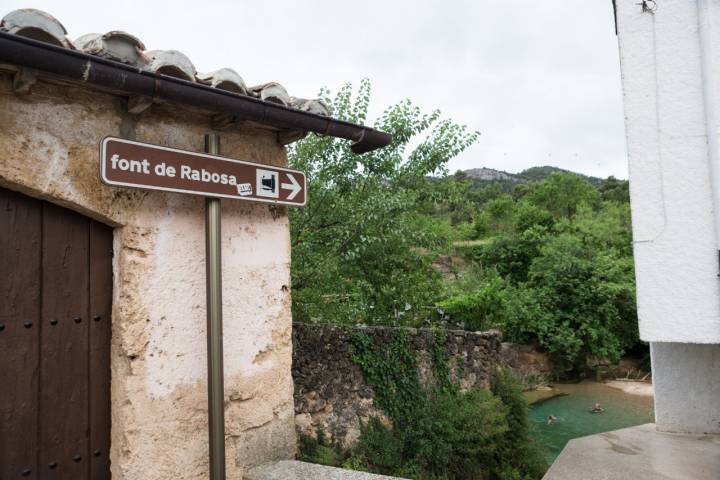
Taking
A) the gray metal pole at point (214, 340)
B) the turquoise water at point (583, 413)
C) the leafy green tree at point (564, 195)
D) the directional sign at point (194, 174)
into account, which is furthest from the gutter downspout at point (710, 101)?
the leafy green tree at point (564, 195)

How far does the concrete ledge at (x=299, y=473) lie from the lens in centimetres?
277

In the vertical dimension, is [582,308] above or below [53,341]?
below

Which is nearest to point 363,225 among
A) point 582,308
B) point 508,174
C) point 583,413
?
point 583,413

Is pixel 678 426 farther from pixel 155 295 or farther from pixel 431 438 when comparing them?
pixel 155 295

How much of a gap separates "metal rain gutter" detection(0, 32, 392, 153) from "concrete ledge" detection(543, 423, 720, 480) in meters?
2.78

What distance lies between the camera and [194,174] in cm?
262

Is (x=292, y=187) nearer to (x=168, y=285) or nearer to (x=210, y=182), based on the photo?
(x=210, y=182)

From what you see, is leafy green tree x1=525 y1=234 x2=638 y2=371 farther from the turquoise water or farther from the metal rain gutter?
the metal rain gutter

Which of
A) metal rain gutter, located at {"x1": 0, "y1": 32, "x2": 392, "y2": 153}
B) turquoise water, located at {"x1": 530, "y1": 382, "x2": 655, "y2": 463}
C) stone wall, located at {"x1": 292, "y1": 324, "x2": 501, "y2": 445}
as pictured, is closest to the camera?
metal rain gutter, located at {"x1": 0, "y1": 32, "x2": 392, "y2": 153}

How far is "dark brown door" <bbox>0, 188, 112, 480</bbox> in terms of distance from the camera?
2.24m

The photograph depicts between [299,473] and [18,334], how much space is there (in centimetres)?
163

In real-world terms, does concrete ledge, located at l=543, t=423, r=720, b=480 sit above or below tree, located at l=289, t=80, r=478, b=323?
below

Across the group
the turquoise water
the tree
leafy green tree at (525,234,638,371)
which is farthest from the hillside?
the tree

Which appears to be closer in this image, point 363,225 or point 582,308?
point 363,225
